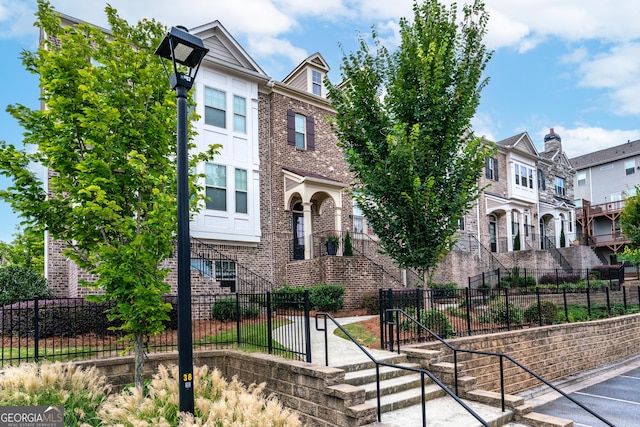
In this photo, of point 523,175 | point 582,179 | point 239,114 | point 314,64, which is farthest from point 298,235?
point 582,179

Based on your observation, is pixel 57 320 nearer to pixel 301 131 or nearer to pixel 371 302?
pixel 371 302

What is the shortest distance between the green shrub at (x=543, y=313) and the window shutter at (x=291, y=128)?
1208cm

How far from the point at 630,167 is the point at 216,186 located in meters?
42.8

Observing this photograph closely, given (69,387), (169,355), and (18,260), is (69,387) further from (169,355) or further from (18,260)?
(18,260)

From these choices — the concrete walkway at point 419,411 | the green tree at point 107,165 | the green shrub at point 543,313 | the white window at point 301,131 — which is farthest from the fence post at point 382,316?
the white window at point 301,131

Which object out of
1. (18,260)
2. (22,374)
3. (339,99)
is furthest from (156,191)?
(18,260)

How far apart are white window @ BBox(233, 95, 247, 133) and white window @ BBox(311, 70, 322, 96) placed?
473 centimetres

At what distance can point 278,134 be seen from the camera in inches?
801

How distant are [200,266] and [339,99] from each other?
790cm

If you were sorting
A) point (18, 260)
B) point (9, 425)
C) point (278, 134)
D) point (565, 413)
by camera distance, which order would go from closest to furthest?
1. point (9, 425)
2. point (565, 413)
3. point (278, 134)
4. point (18, 260)

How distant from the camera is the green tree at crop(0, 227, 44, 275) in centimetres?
2418

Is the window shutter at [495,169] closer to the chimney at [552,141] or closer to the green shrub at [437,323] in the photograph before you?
the chimney at [552,141]

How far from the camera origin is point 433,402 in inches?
314

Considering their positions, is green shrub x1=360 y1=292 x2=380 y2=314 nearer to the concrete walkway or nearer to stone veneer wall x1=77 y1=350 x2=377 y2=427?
the concrete walkway
